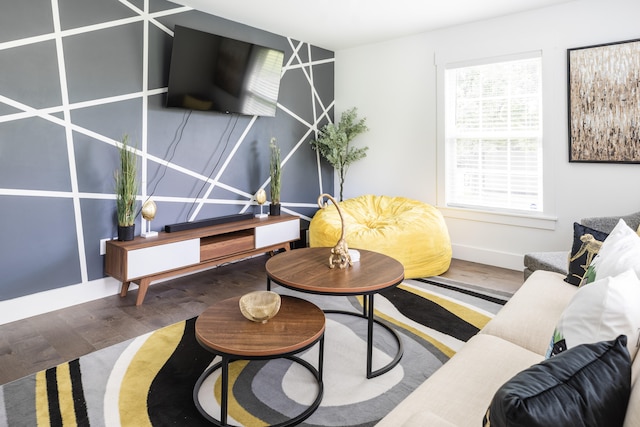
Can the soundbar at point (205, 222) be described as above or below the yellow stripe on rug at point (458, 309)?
above

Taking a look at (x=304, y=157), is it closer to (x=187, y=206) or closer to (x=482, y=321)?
(x=187, y=206)

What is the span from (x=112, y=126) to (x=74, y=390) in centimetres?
209

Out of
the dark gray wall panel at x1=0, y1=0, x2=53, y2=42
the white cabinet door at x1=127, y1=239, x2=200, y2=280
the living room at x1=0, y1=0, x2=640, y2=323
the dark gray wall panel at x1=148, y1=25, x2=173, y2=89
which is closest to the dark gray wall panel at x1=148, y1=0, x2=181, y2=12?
the dark gray wall panel at x1=148, y1=25, x2=173, y2=89

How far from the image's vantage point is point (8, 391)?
75.8 inches

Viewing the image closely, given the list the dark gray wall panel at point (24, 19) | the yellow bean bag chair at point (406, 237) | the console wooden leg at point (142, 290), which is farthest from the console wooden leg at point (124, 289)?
the dark gray wall panel at point (24, 19)

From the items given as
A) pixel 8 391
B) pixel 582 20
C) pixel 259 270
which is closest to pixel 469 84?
pixel 582 20

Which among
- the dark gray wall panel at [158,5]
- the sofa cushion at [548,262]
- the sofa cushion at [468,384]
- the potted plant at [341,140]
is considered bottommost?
the sofa cushion at [468,384]

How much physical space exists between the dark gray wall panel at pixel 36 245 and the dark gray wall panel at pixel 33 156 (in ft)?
0.37

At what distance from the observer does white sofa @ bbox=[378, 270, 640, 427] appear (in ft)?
3.66

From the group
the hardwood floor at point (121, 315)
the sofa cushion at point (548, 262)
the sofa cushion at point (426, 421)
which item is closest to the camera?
the sofa cushion at point (426, 421)

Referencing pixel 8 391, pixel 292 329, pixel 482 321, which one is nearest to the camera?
pixel 292 329

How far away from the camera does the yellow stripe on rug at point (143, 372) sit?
174cm

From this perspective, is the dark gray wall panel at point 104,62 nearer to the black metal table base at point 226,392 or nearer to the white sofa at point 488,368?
the black metal table base at point 226,392

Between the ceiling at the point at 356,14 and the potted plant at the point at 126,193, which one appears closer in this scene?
the potted plant at the point at 126,193
